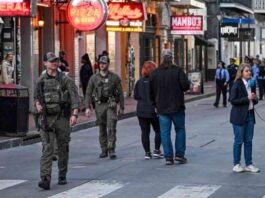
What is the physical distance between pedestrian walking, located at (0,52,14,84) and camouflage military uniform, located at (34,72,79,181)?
10668mm

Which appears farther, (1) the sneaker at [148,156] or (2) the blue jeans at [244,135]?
(1) the sneaker at [148,156]

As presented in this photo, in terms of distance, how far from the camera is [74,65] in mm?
28500

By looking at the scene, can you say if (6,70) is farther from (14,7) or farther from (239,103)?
(239,103)

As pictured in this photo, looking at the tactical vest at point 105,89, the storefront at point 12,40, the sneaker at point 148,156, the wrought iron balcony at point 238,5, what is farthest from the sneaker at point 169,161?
the wrought iron balcony at point 238,5

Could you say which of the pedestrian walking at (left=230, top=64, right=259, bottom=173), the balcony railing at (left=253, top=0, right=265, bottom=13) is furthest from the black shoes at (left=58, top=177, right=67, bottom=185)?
the balcony railing at (left=253, top=0, right=265, bottom=13)

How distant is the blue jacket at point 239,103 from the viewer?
38.9 feet

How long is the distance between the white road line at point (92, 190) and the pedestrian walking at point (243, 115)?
2.07 metres

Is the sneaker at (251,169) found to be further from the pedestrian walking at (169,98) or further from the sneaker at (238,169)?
the pedestrian walking at (169,98)

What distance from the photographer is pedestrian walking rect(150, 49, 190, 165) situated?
1281cm

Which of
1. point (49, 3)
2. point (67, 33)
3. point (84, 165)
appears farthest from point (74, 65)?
point (84, 165)

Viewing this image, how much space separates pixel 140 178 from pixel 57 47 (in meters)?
15.5

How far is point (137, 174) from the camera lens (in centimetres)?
1203

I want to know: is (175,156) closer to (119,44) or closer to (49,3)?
(49,3)

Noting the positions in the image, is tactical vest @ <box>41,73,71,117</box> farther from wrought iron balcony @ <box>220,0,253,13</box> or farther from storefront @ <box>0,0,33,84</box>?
wrought iron balcony @ <box>220,0,253,13</box>
